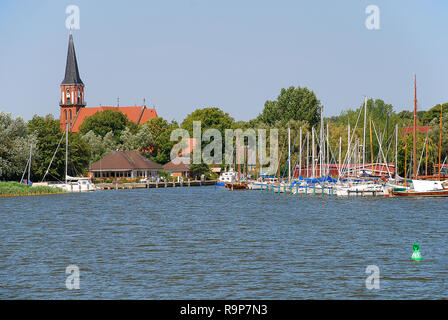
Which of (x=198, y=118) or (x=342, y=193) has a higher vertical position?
(x=198, y=118)

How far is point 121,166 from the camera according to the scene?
136125 millimetres

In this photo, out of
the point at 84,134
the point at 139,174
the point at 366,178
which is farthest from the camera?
the point at 84,134

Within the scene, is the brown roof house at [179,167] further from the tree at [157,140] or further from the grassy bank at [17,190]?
the grassy bank at [17,190]

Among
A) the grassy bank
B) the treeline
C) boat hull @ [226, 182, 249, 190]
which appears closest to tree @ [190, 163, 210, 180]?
the treeline

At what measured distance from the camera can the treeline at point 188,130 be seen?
96938mm

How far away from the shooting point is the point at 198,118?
150000mm

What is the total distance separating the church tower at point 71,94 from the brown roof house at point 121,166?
47.9 m

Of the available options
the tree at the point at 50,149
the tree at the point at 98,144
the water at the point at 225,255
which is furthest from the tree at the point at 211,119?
the water at the point at 225,255

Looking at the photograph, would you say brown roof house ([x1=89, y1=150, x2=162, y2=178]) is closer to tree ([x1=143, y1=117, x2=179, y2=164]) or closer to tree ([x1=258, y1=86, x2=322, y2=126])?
tree ([x1=143, y1=117, x2=179, y2=164])

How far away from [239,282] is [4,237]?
20.9m

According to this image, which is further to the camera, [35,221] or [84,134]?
[84,134]

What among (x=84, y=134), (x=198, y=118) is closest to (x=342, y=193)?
(x=198, y=118)

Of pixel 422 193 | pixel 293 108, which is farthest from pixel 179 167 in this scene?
Answer: pixel 422 193
